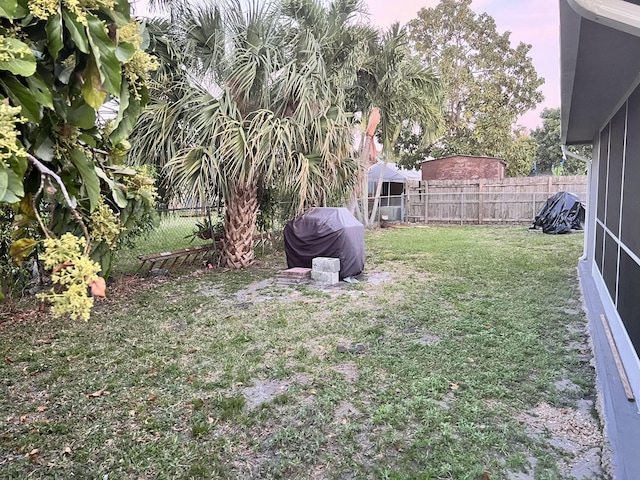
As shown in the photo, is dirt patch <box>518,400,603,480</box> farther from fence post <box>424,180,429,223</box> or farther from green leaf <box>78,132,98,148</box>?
fence post <box>424,180,429,223</box>

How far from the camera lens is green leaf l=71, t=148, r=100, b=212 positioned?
1059 millimetres

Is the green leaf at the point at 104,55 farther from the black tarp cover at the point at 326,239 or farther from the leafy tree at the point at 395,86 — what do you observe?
the leafy tree at the point at 395,86

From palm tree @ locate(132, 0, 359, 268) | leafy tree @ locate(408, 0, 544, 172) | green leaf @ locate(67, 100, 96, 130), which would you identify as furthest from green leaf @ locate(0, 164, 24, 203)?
leafy tree @ locate(408, 0, 544, 172)

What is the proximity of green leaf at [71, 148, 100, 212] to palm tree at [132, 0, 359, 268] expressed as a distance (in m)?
5.20

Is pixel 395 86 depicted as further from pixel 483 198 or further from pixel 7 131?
pixel 7 131

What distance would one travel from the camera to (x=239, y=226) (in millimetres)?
7656

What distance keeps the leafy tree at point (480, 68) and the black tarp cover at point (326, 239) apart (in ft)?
51.0

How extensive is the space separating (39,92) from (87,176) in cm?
21

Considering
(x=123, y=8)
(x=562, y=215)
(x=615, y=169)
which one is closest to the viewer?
(x=123, y=8)

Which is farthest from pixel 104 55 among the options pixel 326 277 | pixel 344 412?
pixel 326 277

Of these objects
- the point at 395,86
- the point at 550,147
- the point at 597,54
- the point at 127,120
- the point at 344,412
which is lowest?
the point at 344,412

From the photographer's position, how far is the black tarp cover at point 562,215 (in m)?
12.9

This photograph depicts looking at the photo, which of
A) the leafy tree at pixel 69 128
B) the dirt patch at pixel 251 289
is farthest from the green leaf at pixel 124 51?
the dirt patch at pixel 251 289

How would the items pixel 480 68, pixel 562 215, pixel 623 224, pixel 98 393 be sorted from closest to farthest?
1. pixel 98 393
2. pixel 623 224
3. pixel 562 215
4. pixel 480 68
